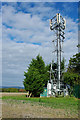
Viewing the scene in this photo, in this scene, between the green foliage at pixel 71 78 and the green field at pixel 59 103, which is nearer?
the green field at pixel 59 103

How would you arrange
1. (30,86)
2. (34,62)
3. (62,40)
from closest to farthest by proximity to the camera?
(30,86) → (62,40) → (34,62)

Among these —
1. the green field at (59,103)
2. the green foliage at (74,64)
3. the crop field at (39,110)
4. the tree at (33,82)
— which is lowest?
the green field at (59,103)

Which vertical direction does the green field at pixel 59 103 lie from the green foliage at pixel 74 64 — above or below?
below

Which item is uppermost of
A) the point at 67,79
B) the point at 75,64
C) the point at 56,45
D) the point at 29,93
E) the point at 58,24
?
the point at 58,24

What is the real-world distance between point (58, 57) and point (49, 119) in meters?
17.0

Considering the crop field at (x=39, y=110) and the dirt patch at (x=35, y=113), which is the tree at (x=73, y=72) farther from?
the dirt patch at (x=35, y=113)

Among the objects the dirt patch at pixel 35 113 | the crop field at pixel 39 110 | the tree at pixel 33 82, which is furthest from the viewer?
the tree at pixel 33 82

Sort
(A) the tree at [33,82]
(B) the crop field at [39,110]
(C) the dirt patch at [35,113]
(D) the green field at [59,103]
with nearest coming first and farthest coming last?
1. (C) the dirt patch at [35,113]
2. (B) the crop field at [39,110]
3. (D) the green field at [59,103]
4. (A) the tree at [33,82]

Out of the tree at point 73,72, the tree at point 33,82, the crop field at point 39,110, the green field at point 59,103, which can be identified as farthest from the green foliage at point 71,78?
the crop field at point 39,110

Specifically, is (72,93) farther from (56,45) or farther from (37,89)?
(56,45)

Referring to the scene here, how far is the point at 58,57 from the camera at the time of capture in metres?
23.2

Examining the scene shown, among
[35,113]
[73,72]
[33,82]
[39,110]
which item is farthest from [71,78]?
[35,113]

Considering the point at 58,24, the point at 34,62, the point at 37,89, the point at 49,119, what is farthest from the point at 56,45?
the point at 49,119

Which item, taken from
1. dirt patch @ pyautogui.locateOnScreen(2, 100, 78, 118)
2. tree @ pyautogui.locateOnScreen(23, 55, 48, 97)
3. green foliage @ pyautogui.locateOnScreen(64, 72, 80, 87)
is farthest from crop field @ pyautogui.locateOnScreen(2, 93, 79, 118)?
green foliage @ pyautogui.locateOnScreen(64, 72, 80, 87)
